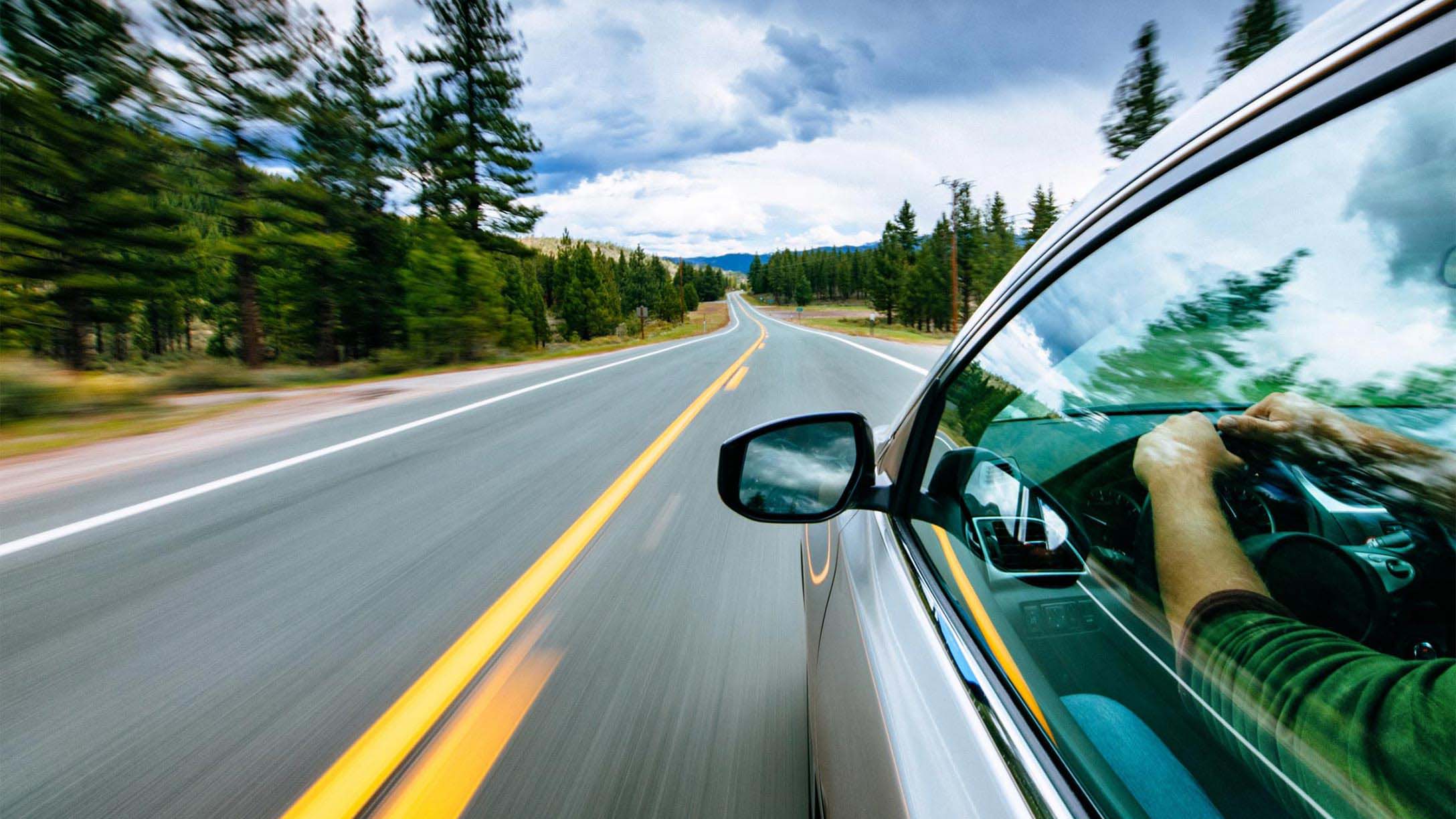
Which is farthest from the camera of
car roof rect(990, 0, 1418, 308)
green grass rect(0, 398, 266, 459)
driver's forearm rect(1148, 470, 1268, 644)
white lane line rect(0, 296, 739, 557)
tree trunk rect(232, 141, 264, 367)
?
tree trunk rect(232, 141, 264, 367)

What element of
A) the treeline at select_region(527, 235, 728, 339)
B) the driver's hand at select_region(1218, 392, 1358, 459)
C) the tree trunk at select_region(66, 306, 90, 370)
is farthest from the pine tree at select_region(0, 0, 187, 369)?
the treeline at select_region(527, 235, 728, 339)

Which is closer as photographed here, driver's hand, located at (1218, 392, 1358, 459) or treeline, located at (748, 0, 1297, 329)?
driver's hand, located at (1218, 392, 1358, 459)

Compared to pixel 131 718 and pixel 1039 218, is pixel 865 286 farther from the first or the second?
pixel 131 718

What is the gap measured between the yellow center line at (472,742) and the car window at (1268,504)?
1.51 m

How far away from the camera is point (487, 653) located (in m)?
2.46

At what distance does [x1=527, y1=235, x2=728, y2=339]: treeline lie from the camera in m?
71.6

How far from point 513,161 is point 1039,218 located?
28.2 meters

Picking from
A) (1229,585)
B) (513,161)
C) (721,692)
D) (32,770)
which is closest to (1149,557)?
(1229,585)

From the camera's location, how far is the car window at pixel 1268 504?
59cm

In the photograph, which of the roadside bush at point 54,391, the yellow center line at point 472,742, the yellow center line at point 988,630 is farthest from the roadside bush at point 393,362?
the yellow center line at point 988,630

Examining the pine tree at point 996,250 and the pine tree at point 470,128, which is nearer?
the pine tree at point 470,128

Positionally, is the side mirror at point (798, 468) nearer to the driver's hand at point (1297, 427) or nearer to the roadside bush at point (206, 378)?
the driver's hand at point (1297, 427)

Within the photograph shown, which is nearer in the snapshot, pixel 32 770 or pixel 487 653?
pixel 32 770

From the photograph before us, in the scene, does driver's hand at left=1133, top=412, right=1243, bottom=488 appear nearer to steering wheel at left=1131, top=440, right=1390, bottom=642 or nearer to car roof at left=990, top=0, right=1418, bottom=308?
steering wheel at left=1131, top=440, right=1390, bottom=642
